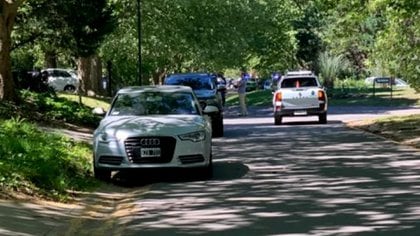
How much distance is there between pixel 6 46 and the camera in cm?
2191

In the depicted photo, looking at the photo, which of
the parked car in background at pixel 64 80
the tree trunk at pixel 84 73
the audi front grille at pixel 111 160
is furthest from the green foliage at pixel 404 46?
the parked car in background at pixel 64 80

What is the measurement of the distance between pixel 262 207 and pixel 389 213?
5.44 ft

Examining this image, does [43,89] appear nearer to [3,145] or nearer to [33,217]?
[3,145]

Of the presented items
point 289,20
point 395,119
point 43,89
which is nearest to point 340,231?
point 395,119

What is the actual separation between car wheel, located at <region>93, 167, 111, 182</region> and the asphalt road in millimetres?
161

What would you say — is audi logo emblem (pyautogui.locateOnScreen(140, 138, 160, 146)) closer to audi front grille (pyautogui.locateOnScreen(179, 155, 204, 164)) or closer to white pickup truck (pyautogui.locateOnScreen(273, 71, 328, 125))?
audi front grille (pyautogui.locateOnScreen(179, 155, 204, 164))

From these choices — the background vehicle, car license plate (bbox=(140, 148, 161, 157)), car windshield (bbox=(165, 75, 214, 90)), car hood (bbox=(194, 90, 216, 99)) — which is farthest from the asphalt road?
car windshield (bbox=(165, 75, 214, 90))

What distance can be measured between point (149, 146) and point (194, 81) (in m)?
11.3

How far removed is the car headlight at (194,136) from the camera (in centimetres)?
1259

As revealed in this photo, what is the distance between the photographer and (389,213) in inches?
363

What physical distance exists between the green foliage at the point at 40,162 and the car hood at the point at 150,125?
975mm

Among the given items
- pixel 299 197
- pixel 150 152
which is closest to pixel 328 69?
pixel 150 152

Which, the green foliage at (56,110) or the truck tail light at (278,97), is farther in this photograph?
the truck tail light at (278,97)

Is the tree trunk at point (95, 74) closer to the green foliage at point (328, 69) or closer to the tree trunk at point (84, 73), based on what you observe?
the tree trunk at point (84, 73)
